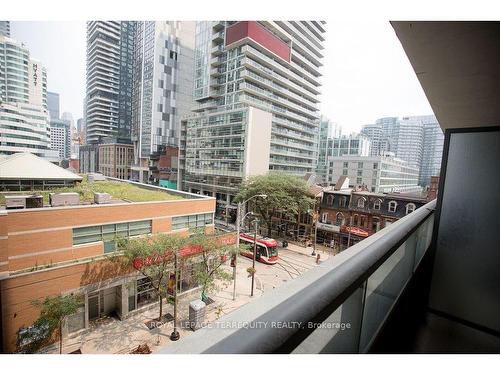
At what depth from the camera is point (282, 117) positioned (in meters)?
42.0

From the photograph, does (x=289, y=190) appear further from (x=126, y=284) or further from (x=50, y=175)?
(x=50, y=175)

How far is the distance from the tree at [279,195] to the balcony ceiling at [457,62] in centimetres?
1845

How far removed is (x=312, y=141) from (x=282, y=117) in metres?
8.18

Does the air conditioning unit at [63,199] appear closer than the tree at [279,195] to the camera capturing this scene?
Yes

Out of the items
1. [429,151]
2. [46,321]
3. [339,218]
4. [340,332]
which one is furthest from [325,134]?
[340,332]

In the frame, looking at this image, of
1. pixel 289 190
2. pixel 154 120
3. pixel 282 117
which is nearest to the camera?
pixel 289 190

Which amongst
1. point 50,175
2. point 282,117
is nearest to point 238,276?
point 50,175

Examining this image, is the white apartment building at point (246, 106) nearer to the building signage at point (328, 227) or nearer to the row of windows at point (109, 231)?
the building signage at point (328, 227)

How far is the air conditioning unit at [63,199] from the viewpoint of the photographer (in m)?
9.63

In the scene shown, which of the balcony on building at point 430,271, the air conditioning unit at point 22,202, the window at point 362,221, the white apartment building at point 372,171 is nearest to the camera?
the balcony on building at point 430,271

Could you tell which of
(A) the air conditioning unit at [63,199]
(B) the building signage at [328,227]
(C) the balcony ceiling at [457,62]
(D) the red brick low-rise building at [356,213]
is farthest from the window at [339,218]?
(C) the balcony ceiling at [457,62]

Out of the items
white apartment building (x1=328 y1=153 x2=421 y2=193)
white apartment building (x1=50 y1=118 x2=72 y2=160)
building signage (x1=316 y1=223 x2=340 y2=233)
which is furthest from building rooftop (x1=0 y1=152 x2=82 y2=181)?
white apartment building (x1=50 y1=118 x2=72 y2=160)

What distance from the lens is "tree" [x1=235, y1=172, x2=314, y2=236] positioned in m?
21.5

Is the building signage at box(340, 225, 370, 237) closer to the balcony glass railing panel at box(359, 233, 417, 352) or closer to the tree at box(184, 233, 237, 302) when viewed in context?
the tree at box(184, 233, 237, 302)
